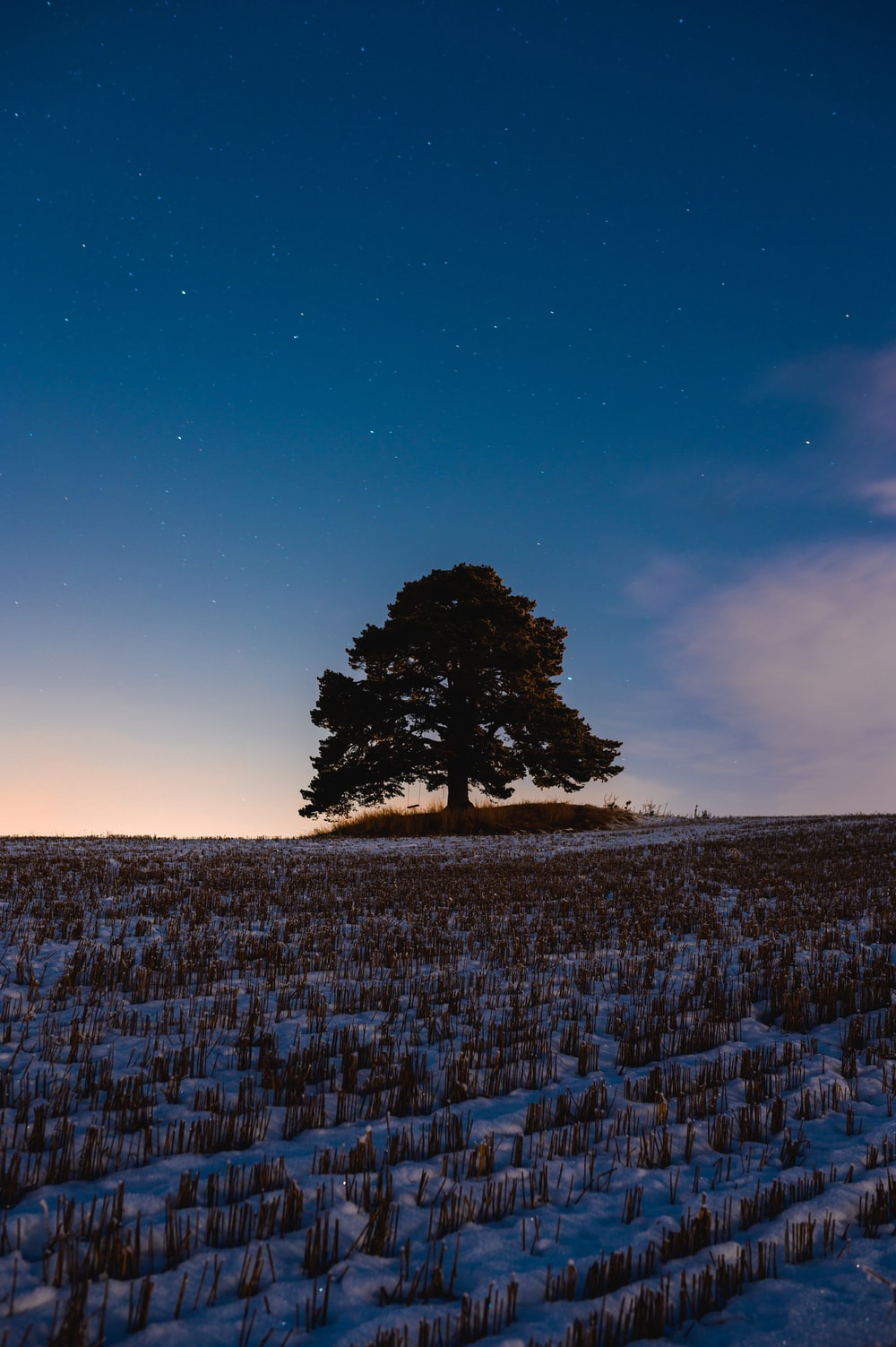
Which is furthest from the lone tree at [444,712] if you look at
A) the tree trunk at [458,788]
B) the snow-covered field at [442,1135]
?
the snow-covered field at [442,1135]

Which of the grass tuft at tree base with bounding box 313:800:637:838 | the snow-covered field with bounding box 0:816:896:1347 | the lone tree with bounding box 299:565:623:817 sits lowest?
the snow-covered field with bounding box 0:816:896:1347

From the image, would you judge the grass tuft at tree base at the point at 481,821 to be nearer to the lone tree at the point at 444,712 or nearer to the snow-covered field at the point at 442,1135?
the lone tree at the point at 444,712

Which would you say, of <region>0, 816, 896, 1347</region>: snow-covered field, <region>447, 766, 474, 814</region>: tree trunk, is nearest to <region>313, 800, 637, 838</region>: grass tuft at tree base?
<region>447, 766, 474, 814</region>: tree trunk

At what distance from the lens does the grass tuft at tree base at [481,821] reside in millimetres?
36469

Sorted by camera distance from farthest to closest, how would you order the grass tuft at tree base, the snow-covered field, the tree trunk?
the tree trunk < the grass tuft at tree base < the snow-covered field

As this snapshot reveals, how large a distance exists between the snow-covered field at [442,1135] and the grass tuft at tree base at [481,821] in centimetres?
2608

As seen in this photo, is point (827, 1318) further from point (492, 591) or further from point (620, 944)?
point (492, 591)

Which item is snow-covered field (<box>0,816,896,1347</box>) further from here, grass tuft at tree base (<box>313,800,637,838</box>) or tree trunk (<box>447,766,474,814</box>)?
tree trunk (<box>447,766,474,814</box>)

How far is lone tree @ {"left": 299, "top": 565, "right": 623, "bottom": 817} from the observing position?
39.7 metres

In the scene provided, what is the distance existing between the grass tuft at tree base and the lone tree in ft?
4.17

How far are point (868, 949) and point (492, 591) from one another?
108 ft

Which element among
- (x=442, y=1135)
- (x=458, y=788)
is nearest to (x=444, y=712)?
(x=458, y=788)

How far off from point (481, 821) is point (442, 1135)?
1305 inches

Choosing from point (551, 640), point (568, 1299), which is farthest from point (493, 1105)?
point (551, 640)
